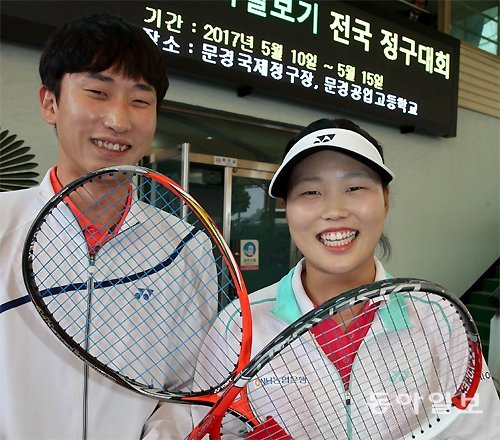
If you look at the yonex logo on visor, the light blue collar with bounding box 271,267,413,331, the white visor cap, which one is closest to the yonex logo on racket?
the light blue collar with bounding box 271,267,413,331

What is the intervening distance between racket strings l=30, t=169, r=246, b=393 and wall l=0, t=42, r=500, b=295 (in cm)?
226

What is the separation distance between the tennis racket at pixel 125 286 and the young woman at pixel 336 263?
0.33 feet

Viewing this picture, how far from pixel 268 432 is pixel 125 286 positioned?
0.45 meters

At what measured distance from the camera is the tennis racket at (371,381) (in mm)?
917

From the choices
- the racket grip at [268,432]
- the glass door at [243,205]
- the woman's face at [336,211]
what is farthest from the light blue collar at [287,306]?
the glass door at [243,205]

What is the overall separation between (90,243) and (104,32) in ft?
1.59

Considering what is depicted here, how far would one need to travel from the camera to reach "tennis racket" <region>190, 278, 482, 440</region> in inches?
36.1

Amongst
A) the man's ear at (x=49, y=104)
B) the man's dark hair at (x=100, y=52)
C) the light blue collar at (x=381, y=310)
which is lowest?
the light blue collar at (x=381, y=310)

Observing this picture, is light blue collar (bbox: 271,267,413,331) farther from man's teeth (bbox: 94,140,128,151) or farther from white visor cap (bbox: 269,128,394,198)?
man's teeth (bbox: 94,140,128,151)

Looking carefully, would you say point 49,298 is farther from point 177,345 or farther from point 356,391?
point 356,391

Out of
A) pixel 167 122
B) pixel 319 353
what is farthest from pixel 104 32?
pixel 167 122

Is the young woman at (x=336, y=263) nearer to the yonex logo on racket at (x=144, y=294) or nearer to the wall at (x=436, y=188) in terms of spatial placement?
the yonex logo on racket at (x=144, y=294)

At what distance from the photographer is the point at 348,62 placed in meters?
3.71

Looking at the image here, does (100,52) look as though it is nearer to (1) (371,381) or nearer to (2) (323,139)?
(2) (323,139)
